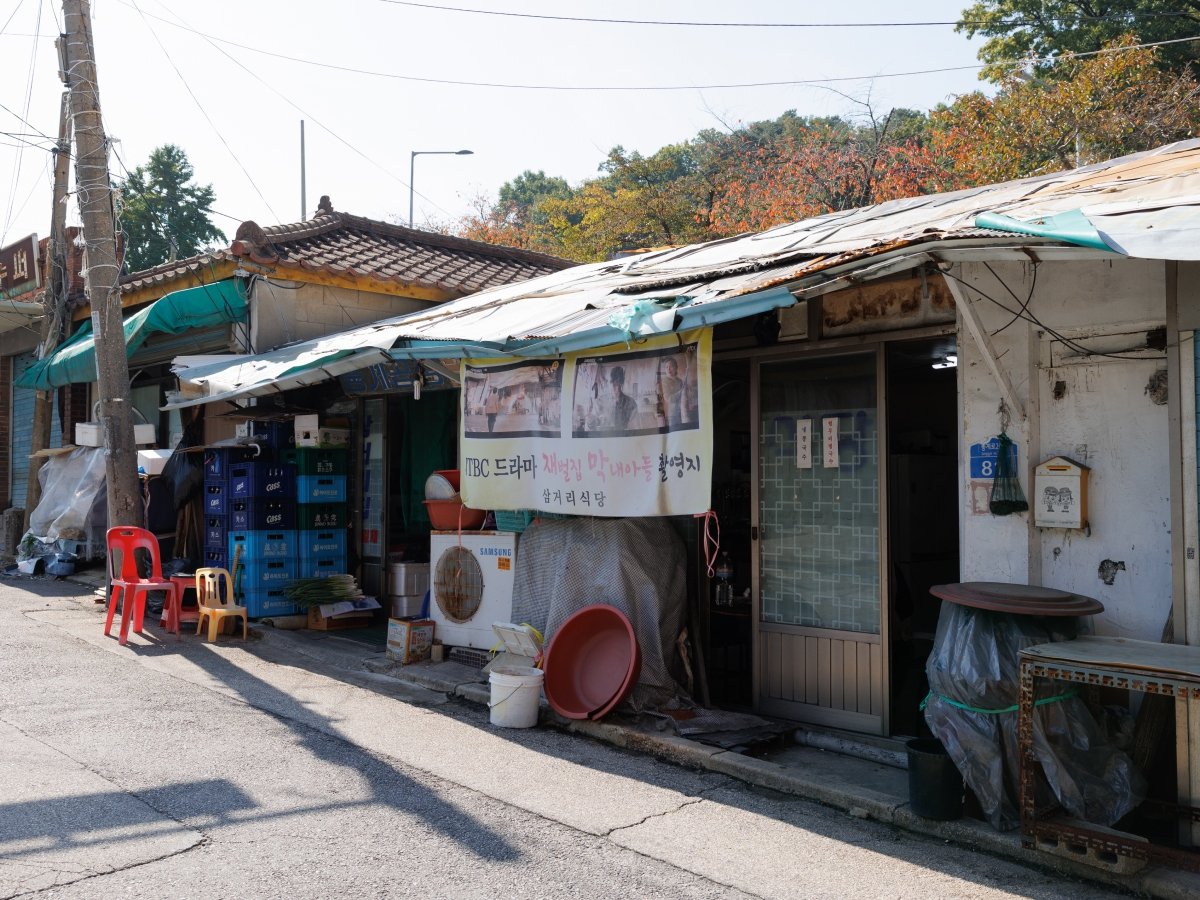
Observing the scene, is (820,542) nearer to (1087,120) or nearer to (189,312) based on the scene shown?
(189,312)

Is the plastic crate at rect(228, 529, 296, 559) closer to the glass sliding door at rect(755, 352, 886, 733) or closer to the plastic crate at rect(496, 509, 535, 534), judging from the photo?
the plastic crate at rect(496, 509, 535, 534)

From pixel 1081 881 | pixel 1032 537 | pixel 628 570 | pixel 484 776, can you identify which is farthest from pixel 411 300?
pixel 1081 881

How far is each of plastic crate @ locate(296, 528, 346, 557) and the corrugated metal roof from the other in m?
2.10

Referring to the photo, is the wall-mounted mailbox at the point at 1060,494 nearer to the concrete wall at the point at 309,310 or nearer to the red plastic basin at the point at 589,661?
the red plastic basin at the point at 589,661

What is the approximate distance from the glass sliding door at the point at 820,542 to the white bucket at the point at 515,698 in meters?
1.72

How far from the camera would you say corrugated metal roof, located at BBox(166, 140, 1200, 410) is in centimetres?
469

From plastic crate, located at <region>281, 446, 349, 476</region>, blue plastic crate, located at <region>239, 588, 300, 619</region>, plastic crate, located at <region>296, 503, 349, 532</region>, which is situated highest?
plastic crate, located at <region>281, 446, 349, 476</region>

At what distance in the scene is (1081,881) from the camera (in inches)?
176

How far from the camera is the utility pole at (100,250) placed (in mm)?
10617

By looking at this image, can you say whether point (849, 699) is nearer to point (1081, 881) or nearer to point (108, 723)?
point (1081, 881)

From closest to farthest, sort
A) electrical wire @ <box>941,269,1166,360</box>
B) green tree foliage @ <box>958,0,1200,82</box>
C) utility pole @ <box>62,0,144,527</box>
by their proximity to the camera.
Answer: electrical wire @ <box>941,269,1166,360</box>, utility pole @ <box>62,0,144,527</box>, green tree foliage @ <box>958,0,1200,82</box>

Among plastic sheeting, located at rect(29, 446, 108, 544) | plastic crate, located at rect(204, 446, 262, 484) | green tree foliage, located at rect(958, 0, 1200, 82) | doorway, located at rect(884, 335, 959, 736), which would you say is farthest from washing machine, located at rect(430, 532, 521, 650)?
green tree foliage, located at rect(958, 0, 1200, 82)

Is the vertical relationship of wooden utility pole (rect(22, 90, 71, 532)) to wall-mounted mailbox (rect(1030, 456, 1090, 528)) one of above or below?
above

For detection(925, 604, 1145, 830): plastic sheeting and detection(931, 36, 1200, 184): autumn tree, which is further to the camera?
detection(931, 36, 1200, 184): autumn tree
